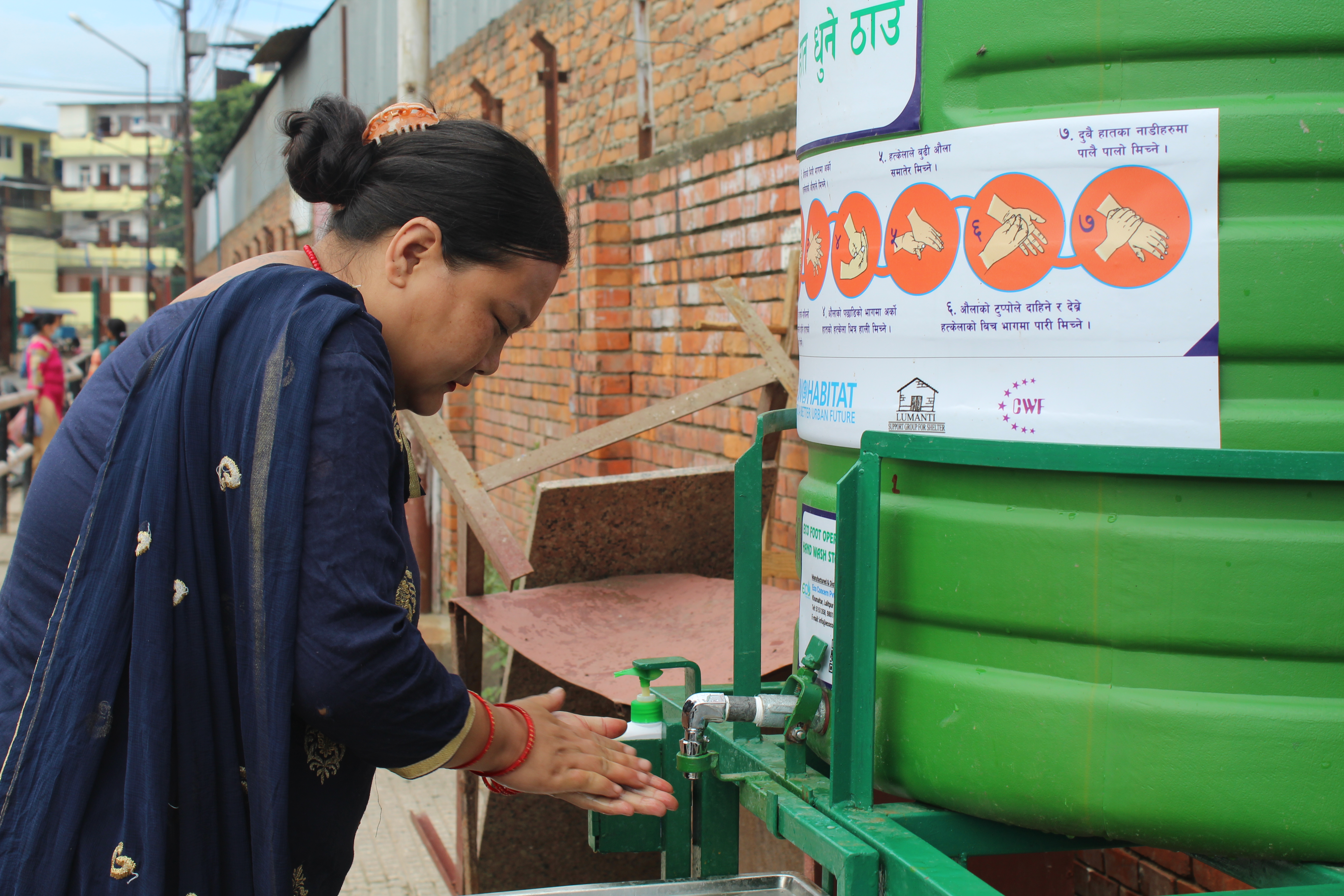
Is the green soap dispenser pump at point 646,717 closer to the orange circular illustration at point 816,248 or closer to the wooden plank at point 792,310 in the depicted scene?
the orange circular illustration at point 816,248

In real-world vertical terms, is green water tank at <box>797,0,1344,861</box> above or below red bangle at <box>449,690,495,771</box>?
above

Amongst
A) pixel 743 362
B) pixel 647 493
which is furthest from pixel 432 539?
pixel 647 493

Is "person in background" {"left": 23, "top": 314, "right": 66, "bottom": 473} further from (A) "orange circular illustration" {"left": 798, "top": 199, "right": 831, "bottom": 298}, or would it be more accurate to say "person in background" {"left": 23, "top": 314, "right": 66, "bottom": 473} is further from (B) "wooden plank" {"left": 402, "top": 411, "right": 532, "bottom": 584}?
(A) "orange circular illustration" {"left": 798, "top": 199, "right": 831, "bottom": 298}

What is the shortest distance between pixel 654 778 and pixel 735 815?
23 centimetres

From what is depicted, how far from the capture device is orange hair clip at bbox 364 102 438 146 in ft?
5.02

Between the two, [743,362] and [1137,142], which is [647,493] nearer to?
[743,362]

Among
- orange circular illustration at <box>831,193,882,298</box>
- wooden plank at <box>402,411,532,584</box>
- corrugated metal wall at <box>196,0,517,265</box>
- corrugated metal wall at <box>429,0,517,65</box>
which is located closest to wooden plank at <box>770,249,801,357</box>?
wooden plank at <box>402,411,532,584</box>

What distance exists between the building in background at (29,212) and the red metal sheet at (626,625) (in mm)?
66452

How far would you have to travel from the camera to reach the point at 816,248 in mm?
1528

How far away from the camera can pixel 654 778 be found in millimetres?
1532

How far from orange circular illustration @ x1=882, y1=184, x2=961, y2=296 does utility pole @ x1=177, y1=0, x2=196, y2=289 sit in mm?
24455

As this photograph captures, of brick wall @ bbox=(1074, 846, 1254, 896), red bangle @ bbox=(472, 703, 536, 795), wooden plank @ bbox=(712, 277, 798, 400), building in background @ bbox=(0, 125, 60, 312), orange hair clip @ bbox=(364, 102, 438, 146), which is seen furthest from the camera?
building in background @ bbox=(0, 125, 60, 312)

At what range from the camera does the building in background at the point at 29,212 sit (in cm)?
6600

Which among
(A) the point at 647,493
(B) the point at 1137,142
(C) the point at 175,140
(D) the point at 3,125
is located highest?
(D) the point at 3,125
